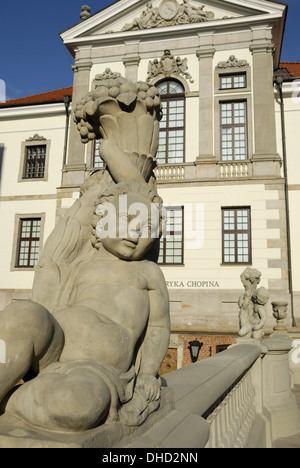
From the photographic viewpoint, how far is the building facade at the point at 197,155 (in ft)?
53.3

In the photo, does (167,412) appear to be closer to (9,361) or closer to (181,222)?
(9,361)

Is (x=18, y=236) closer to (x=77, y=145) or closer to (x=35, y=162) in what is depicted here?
(x=35, y=162)

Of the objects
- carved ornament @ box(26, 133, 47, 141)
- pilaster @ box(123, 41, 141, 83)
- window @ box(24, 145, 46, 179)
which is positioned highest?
pilaster @ box(123, 41, 141, 83)

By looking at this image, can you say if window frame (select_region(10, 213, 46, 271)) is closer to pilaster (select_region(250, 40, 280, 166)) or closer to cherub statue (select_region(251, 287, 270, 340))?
pilaster (select_region(250, 40, 280, 166))

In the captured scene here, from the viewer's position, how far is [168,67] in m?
19.0

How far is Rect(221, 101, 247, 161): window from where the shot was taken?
58.7ft

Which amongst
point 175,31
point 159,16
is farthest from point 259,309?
point 159,16

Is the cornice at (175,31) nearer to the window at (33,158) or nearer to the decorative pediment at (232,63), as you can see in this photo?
the decorative pediment at (232,63)

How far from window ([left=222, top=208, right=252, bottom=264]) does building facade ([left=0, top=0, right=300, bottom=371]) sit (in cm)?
5

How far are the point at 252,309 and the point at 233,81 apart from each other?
1303 centimetres

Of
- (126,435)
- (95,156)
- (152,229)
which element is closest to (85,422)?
(126,435)

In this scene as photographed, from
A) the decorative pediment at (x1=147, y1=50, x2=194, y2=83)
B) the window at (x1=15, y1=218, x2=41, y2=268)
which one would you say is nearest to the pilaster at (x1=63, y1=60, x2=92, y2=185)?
the window at (x1=15, y1=218, x2=41, y2=268)
